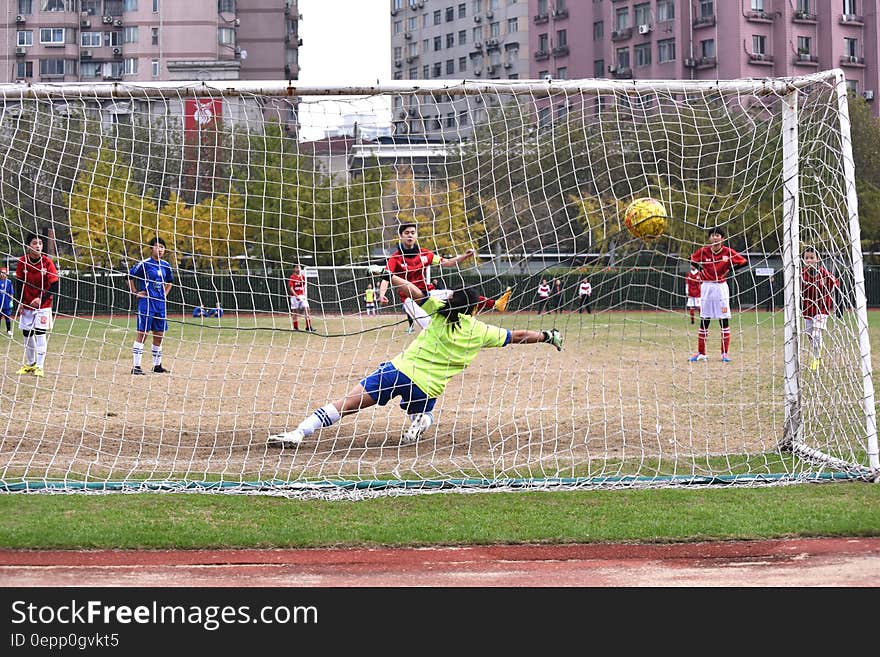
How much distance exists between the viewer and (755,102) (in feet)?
27.6

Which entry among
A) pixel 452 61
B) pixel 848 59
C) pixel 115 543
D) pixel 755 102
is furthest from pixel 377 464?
pixel 452 61

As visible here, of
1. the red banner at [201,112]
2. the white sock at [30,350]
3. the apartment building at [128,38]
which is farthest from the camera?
the apartment building at [128,38]

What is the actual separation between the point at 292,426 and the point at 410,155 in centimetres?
275

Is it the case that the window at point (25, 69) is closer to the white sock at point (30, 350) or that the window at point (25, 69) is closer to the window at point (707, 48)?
the window at point (707, 48)

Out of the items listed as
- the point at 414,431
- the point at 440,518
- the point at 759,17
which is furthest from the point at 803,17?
the point at 440,518

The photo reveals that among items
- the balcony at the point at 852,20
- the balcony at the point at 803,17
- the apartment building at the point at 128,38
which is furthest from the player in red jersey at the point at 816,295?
the apartment building at the point at 128,38

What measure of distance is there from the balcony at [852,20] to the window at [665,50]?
1018 cm

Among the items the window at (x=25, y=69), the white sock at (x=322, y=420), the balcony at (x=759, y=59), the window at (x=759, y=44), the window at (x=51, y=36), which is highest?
the window at (x=51, y=36)

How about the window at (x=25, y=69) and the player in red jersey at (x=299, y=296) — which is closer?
the player in red jersey at (x=299, y=296)

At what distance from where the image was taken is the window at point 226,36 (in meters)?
69.9

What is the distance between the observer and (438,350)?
8.40 meters

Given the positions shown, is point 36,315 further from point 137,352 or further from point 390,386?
point 390,386

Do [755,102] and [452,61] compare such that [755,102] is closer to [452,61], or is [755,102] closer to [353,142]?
[353,142]

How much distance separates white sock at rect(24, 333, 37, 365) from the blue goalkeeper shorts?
720 cm
